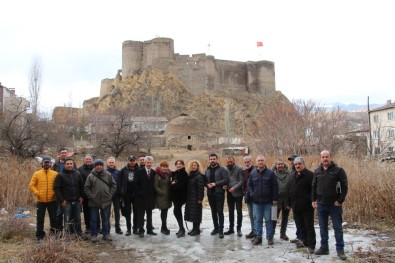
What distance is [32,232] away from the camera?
860cm

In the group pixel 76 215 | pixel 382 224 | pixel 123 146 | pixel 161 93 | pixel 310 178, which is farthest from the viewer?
pixel 161 93

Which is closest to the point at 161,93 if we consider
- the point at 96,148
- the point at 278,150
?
the point at 96,148

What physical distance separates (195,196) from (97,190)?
2.00m

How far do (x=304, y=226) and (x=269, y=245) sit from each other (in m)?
0.75

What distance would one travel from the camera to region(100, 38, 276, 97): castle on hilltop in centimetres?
6950

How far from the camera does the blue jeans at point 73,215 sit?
8.07 m

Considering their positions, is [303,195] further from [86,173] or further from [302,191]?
[86,173]

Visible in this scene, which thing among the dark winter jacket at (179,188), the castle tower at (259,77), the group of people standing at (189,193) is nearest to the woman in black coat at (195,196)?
the group of people standing at (189,193)

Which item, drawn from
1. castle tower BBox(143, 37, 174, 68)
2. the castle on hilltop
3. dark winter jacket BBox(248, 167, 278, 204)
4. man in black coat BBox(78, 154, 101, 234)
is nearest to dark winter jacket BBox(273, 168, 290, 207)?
dark winter jacket BBox(248, 167, 278, 204)

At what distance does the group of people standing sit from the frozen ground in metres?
0.20

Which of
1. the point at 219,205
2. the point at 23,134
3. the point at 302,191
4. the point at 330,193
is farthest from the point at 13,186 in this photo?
the point at 23,134

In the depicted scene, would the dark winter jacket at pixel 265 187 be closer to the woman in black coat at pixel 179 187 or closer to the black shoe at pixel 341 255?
the black shoe at pixel 341 255

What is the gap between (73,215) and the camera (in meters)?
8.18

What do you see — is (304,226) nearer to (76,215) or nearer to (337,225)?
(337,225)
